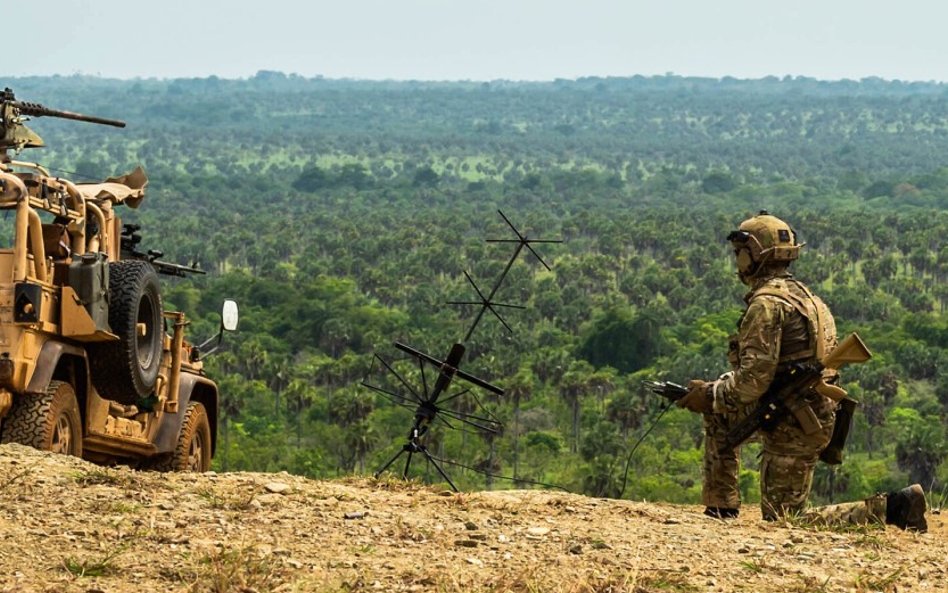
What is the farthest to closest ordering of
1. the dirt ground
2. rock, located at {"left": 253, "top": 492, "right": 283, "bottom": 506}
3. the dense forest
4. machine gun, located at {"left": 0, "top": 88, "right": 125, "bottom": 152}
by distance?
the dense forest
machine gun, located at {"left": 0, "top": 88, "right": 125, "bottom": 152}
rock, located at {"left": 253, "top": 492, "right": 283, "bottom": 506}
the dirt ground

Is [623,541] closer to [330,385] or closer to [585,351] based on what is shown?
[330,385]

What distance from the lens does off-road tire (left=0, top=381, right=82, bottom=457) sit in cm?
934

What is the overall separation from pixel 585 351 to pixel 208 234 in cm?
7484

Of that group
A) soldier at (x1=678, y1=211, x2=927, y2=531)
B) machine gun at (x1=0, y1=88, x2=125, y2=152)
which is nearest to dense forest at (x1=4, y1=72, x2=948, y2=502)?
soldier at (x1=678, y1=211, x2=927, y2=531)

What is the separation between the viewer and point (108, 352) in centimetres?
1032

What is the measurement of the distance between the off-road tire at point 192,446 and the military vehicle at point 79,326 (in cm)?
3

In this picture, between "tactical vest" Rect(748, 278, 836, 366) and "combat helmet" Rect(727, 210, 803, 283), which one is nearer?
"tactical vest" Rect(748, 278, 836, 366)

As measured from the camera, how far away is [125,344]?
10.3 metres

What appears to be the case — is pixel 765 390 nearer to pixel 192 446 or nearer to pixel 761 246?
pixel 761 246

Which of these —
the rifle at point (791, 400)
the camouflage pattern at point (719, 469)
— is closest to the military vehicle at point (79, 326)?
the camouflage pattern at point (719, 469)

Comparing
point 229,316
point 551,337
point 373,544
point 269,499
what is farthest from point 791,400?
point 551,337

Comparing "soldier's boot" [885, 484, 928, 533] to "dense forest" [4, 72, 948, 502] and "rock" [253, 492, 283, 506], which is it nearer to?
"rock" [253, 492, 283, 506]

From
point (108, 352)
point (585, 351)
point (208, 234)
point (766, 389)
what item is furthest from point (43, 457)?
point (208, 234)

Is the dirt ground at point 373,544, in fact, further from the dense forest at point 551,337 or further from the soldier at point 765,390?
the dense forest at point 551,337
